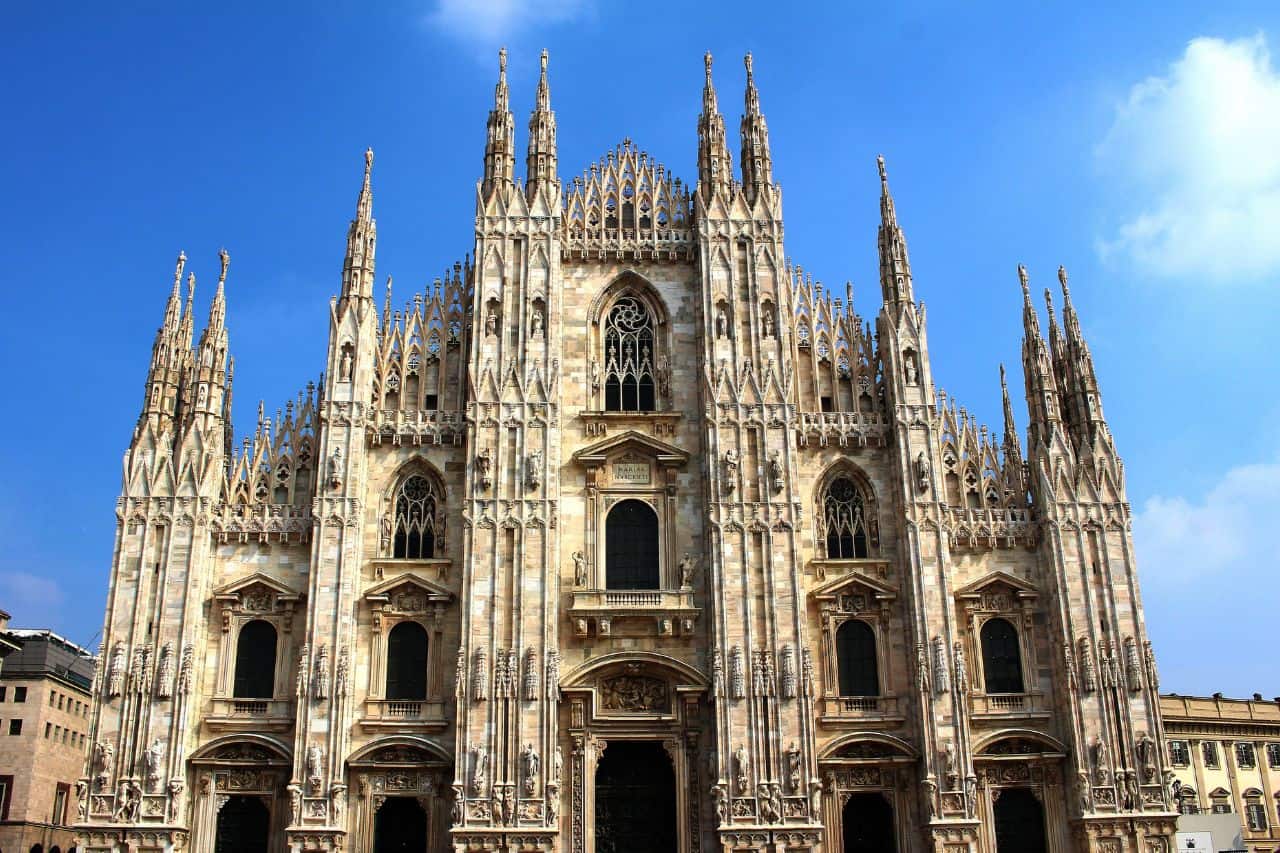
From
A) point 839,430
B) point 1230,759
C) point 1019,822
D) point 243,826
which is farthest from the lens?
point 1230,759

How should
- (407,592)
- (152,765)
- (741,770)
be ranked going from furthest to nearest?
(407,592) → (741,770) → (152,765)

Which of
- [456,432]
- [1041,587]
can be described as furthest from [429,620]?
[1041,587]

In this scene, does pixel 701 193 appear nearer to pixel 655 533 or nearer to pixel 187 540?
pixel 655 533

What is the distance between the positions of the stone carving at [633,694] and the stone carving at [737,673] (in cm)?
183

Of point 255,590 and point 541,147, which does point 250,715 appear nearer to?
point 255,590

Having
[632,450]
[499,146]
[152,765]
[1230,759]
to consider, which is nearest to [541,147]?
[499,146]

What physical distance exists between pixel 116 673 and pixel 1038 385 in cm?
2586

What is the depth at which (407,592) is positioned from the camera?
31.9m

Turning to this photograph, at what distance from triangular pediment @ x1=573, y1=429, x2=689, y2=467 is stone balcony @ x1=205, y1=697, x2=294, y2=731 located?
1000 cm

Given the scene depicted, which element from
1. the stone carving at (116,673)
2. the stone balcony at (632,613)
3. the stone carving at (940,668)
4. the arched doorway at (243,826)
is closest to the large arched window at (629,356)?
the stone balcony at (632,613)

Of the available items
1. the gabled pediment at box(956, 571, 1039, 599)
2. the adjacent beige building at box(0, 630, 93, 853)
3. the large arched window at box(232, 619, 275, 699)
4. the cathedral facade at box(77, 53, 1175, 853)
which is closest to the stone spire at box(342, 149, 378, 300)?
the cathedral facade at box(77, 53, 1175, 853)

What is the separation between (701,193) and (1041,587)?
14.9 metres

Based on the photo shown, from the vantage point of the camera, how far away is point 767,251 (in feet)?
116

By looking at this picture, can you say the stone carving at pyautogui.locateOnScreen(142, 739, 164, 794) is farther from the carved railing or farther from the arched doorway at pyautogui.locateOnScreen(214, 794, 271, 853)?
the carved railing
